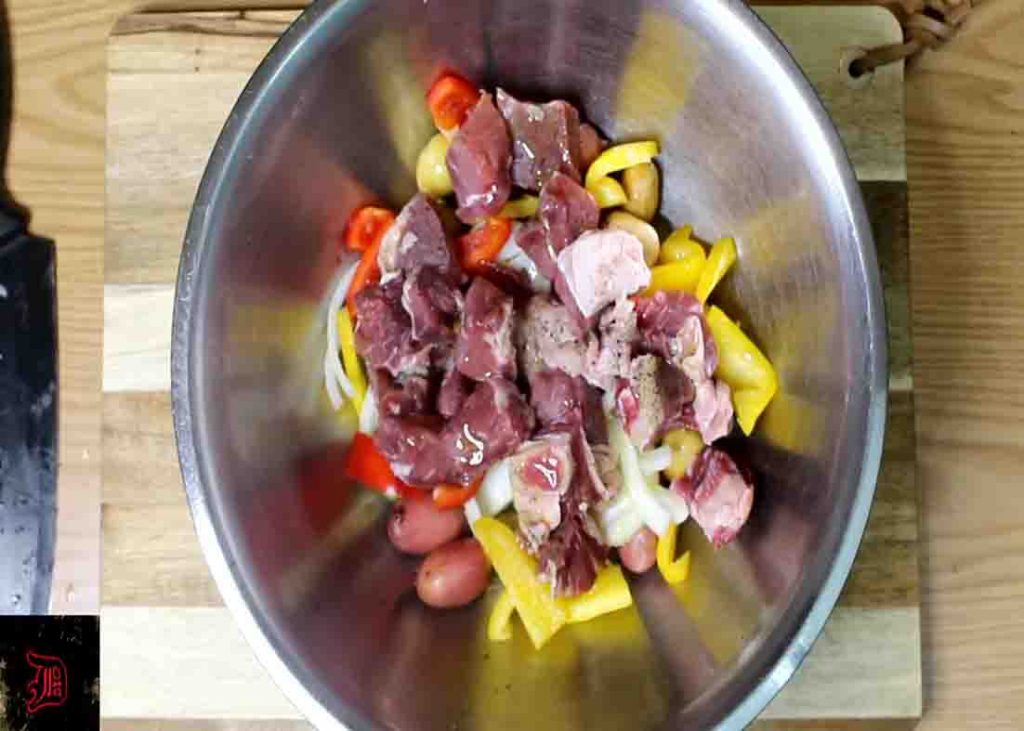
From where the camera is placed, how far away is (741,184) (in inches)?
52.7

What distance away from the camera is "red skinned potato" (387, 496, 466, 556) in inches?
55.1

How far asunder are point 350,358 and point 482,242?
0.22 m

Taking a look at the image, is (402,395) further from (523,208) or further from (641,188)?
(641,188)

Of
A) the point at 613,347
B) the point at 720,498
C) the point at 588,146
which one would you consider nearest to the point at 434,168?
the point at 588,146

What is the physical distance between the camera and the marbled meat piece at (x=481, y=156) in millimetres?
1354

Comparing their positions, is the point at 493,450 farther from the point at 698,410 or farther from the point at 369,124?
the point at 369,124

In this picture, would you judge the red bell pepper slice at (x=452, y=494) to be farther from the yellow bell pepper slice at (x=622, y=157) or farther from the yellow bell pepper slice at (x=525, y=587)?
the yellow bell pepper slice at (x=622, y=157)

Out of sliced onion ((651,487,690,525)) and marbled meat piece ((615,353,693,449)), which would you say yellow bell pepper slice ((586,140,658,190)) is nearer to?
marbled meat piece ((615,353,693,449))

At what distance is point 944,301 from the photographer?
4.92 feet

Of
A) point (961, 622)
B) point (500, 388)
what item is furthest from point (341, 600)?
point (961, 622)

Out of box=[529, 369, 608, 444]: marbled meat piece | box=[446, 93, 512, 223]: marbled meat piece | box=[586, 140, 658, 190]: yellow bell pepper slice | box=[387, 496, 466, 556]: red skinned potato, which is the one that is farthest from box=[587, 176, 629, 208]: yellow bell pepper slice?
box=[387, 496, 466, 556]: red skinned potato

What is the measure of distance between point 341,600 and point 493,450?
250 mm

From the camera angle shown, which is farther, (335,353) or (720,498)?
(335,353)

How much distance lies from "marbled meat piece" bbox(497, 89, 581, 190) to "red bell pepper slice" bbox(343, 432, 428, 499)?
393 mm
